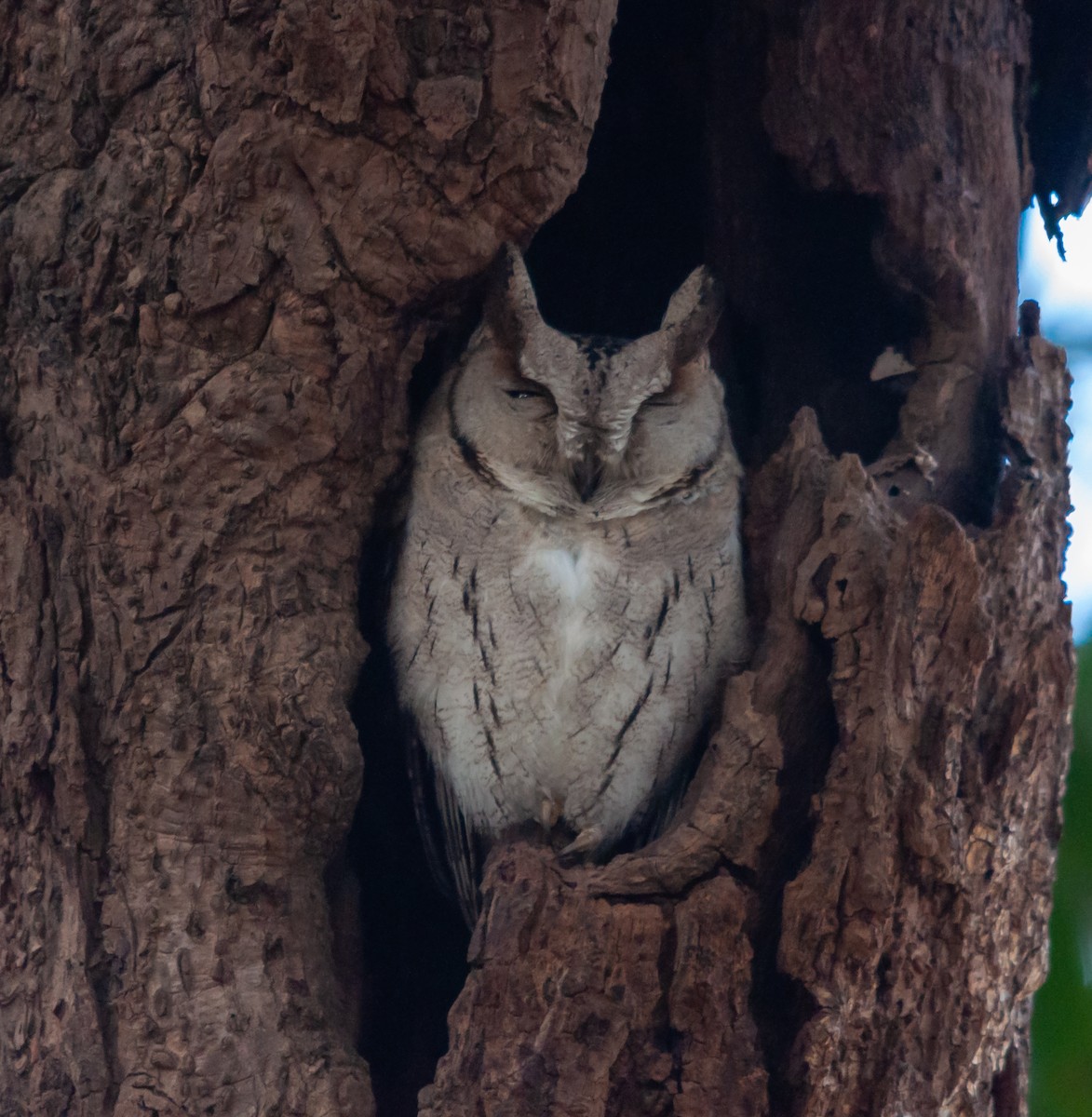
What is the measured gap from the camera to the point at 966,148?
243 centimetres

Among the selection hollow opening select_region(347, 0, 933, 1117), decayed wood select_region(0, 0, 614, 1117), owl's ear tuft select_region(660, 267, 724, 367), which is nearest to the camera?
decayed wood select_region(0, 0, 614, 1117)

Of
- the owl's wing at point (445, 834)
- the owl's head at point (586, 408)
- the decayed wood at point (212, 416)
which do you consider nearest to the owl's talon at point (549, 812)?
the owl's wing at point (445, 834)

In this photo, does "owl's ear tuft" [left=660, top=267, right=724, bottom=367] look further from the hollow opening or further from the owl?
the hollow opening

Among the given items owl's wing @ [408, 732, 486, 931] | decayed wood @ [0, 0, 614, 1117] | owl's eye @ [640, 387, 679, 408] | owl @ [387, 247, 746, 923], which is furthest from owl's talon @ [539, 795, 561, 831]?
owl's eye @ [640, 387, 679, 408]

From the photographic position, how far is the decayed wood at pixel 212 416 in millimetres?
1961

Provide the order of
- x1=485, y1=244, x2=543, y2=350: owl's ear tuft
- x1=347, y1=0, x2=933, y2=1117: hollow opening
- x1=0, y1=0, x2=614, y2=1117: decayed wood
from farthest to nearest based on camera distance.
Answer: x1=347, y1=0, x2=933, y2=1117: hollow opening → x1=485, y1=244, x2=543, y2=350: owl's ear tuft → x1=0, y1=0, x2=614, y2=1117: decayed wood

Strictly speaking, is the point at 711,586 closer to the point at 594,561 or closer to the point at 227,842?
the point at 594,561

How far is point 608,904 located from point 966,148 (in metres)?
1.61

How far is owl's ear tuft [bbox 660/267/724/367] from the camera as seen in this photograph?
235cm

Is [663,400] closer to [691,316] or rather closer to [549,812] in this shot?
[691,316]

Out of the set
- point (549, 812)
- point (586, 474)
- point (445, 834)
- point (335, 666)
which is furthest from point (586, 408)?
point (445, 834)

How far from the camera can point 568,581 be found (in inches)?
91.0

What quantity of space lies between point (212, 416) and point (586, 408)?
26.2 inches

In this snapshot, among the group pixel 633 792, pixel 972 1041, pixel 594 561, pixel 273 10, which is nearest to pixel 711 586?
pixel 594 561
